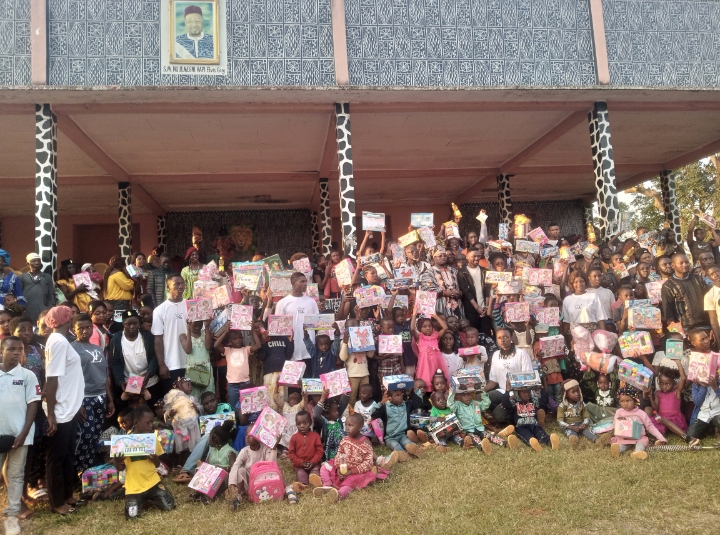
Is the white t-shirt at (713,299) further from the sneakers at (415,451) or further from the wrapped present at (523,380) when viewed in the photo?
the sneakers at (415,451)

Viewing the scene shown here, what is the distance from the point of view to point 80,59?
27.1ft

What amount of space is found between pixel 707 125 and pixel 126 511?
11753mm

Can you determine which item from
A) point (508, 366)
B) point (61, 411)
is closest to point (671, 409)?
point (508, 366)

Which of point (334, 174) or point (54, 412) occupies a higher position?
point (334, 174)

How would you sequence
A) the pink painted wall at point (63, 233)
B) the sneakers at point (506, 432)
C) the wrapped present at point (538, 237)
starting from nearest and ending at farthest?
the sneakers at point (506, 432)
the wrapped present at point (538, 237)
the pink painted wall at point (63, 233)

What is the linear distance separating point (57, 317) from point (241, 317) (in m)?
1.87

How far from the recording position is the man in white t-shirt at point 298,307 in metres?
6.75

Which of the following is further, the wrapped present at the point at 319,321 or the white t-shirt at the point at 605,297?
the white t-shirt at the point at 605,297

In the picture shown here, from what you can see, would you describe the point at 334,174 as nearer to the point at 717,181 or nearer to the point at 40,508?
the point at 40,508

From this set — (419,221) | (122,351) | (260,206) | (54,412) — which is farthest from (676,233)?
(54,412)

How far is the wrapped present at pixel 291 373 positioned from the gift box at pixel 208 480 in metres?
1.17

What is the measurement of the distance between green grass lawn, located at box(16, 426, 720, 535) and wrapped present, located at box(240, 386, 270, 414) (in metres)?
0.73

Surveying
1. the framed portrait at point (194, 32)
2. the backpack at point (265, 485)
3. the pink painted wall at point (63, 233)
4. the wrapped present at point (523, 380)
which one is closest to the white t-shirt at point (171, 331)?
the backpack at point (265, 485)

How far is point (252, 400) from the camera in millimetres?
5695
